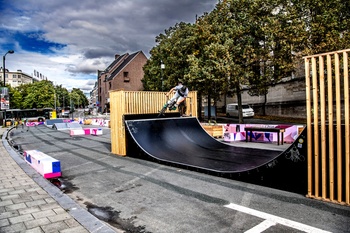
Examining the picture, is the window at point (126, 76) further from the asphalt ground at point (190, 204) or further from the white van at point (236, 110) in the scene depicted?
the asphalt ground at point (190, 204)

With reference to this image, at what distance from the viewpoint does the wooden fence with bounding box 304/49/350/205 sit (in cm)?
467

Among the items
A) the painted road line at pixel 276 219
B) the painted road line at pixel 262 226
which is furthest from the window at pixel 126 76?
the painted road line at pixel 262 226

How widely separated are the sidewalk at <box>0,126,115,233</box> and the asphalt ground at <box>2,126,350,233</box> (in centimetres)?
21

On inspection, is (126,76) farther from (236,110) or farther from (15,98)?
(236,110)

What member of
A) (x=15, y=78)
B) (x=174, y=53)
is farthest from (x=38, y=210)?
(x=15, y=78)

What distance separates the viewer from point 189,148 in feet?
33.8

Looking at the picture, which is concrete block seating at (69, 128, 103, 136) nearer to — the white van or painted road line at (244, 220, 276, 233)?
painted road line at (244, 220, 276, 233)

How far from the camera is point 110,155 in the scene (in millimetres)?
11086

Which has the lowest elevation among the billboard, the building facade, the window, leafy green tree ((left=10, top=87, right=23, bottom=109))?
the billboard

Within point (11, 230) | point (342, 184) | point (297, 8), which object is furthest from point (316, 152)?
point (297, 8)

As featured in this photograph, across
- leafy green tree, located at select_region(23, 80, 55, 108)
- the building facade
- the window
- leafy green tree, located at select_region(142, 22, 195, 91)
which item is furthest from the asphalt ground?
the building facade

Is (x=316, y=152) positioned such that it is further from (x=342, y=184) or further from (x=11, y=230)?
(x=11, y=230)

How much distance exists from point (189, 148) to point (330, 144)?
6028 millimetres

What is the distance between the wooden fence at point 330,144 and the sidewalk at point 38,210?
409 centimetres
